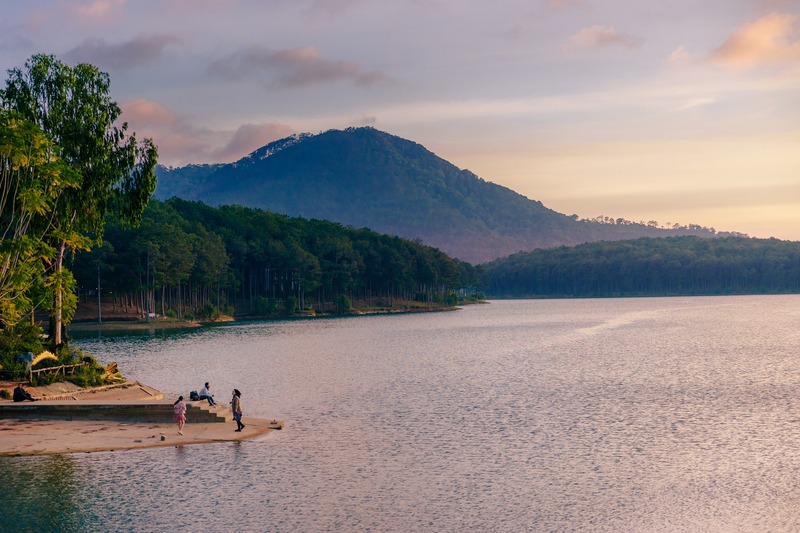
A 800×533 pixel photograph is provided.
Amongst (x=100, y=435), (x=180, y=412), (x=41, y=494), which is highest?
(x=180, y=412)

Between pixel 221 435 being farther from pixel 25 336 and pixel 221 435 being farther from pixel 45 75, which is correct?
pixel 45 75

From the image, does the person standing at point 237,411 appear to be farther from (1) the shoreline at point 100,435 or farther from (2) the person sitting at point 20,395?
(2) the person sitting at point 20,395

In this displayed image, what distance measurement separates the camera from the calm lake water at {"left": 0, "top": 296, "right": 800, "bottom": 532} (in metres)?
30.6

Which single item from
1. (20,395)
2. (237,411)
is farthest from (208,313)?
(237,411)

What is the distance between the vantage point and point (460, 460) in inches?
1610

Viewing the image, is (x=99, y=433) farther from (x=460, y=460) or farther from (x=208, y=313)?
(x=208, y=313)

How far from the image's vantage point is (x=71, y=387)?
2323 inches

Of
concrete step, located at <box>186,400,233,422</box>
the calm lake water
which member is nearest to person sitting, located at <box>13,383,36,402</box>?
concrete step, located at <box>186,400,233,422</box>

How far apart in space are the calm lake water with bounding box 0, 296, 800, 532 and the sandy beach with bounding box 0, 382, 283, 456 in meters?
1.35

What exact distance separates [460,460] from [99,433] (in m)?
19.7

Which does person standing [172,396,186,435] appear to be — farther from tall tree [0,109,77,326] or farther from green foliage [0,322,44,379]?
green foliage [0,322,44,379]

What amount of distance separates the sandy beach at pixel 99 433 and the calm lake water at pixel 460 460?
135 cm

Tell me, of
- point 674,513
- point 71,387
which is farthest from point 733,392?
point 71,387

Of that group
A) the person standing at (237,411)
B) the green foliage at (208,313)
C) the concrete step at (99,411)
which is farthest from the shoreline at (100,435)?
the green foliage at (208,313)
